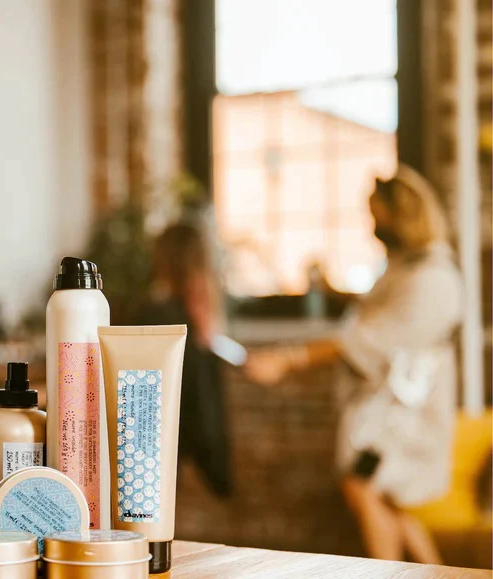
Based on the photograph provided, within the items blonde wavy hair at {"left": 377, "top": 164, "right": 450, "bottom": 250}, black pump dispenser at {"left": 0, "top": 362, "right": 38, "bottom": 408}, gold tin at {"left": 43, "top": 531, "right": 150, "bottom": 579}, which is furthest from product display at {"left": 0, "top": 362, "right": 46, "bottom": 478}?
blonde wavy hair at {"left": 377, "top": 164, "right": 450, "bottom": 250}

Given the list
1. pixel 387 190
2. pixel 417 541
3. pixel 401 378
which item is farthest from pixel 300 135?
pixel 417 541

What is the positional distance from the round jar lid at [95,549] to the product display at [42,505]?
4 cm

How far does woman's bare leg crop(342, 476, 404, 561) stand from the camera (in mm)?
2812

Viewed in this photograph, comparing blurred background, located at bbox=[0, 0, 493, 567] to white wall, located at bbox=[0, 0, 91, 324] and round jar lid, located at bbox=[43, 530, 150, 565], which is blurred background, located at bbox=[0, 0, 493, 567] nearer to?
white wall, located at bbox=[0, 0, 91, 324]

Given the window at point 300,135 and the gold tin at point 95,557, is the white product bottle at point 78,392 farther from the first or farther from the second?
the window at point 300,135

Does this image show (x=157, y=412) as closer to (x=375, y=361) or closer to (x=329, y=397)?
(x=375, y=361)

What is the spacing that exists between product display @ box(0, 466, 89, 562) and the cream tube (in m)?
0.03

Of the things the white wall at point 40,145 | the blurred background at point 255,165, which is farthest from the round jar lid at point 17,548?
the white wall at point 40,145

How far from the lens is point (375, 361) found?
2.90 meters

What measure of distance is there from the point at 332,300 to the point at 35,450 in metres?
2.98

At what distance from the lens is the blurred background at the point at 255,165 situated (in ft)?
11.1

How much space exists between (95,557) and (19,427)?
0.15 m

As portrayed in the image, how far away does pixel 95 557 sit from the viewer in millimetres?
646

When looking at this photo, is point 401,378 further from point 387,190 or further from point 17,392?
point 17,392
